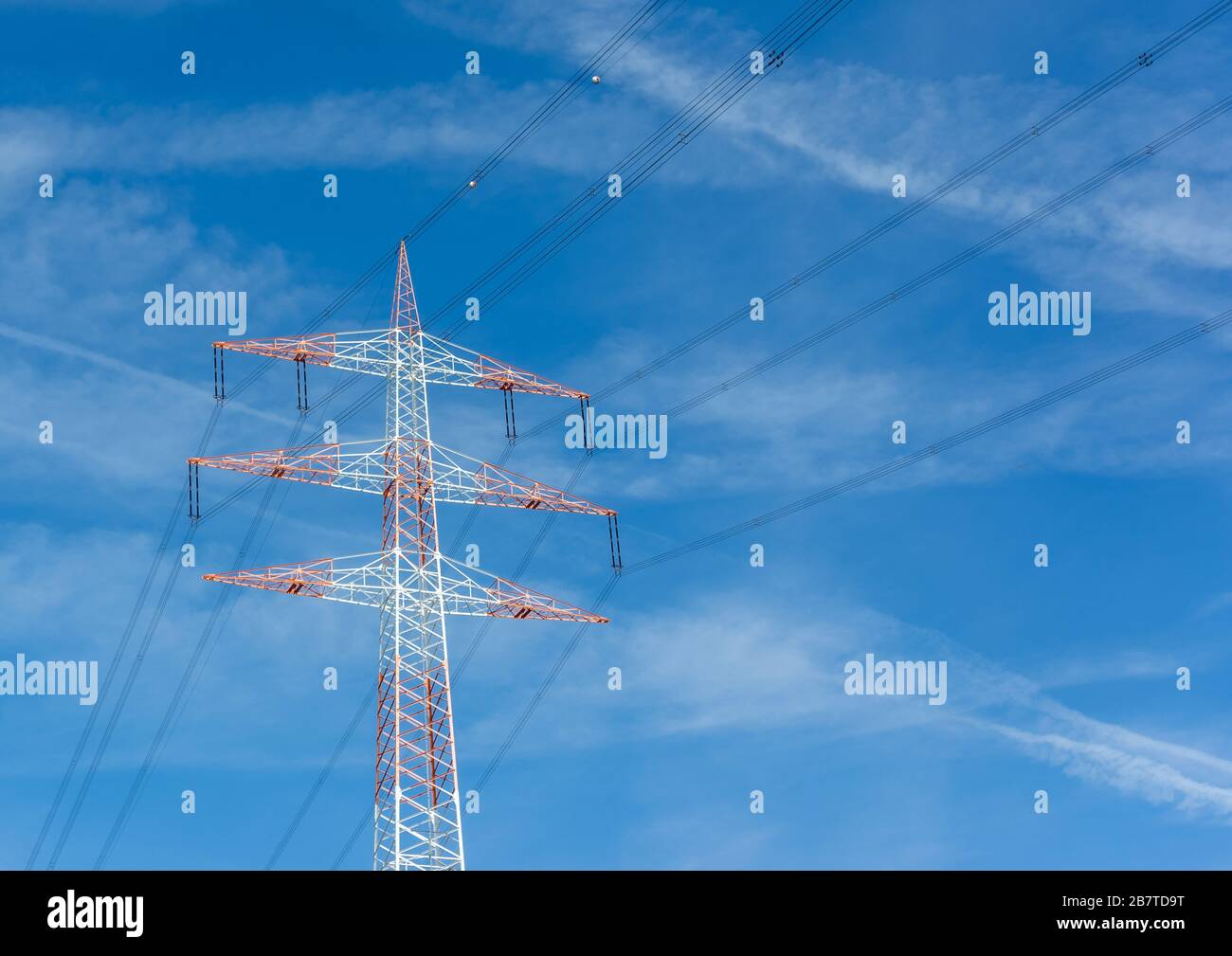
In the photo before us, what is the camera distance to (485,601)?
71.0m

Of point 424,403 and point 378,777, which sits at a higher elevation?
point 424,403
